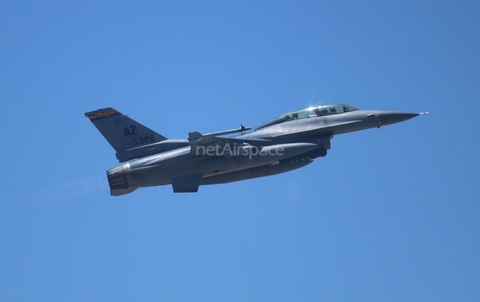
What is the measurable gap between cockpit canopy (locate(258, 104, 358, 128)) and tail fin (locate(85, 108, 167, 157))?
15.3 ft

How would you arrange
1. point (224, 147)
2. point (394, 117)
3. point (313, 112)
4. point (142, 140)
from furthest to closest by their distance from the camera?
point (394, 117)
point (313, 112)
point (142, 140)
point (224, 147)

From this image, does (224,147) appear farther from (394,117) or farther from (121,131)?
(394,117)

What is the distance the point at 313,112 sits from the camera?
25.1 m

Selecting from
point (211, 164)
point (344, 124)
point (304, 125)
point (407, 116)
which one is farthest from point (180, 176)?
point (407, 116)

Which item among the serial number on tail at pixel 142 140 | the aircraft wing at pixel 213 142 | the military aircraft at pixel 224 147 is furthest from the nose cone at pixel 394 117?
the serial number on tail at pixel 142 140

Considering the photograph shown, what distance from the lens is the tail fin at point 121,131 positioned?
24562mm

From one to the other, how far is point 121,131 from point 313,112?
7.69m

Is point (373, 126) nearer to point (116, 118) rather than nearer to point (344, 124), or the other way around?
point (344, 124)

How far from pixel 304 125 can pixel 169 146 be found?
5.38m

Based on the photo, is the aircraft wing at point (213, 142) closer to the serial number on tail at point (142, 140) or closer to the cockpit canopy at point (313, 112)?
the cockpit canopy at point (313, 112)

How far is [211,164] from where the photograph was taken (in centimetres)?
2341

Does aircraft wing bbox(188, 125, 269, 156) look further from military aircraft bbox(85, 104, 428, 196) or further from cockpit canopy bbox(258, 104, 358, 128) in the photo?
cockpit canopy bbox(258, 104, 358, 128)

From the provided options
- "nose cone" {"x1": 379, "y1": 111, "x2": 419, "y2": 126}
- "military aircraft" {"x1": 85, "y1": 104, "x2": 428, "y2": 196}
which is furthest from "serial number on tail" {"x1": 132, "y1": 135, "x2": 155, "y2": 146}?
"nose cone" {"x1": 379, "y1": 111, "x2": 419, "y2": 126}

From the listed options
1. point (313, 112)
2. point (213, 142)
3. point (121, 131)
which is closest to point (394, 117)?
point (313, 112)
